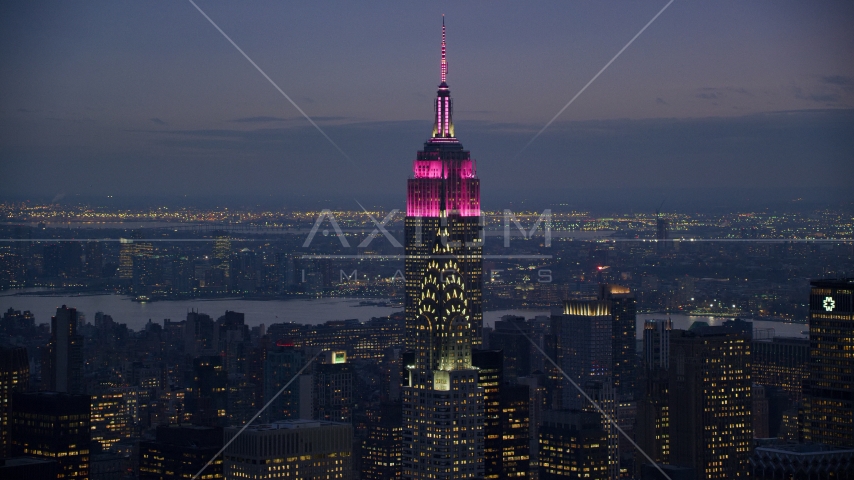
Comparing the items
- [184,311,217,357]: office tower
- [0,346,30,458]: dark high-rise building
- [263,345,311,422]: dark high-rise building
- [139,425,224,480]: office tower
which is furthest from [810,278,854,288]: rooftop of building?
[184,311,217,357]: office tower

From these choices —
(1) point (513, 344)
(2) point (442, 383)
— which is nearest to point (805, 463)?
(2) point (442, 383)

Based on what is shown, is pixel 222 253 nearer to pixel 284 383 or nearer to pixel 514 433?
A: pixel 284 383

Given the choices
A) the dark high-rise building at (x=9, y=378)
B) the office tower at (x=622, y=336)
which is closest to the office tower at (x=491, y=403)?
the office tower at (x=622, y=336)

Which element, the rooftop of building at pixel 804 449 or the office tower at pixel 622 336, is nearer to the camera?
the rooftop of building at pixel 804 449

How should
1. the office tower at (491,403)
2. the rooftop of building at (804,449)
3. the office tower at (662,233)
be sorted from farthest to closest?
the office tower at (662,233) < the office tower at (491,403) < the rooftop of building at (804,449)

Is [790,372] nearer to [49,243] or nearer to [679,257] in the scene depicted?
[679,257]

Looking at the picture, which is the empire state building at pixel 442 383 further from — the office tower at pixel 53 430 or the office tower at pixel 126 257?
the office tower at pixel 126 257

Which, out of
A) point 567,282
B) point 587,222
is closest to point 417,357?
point 587,222
